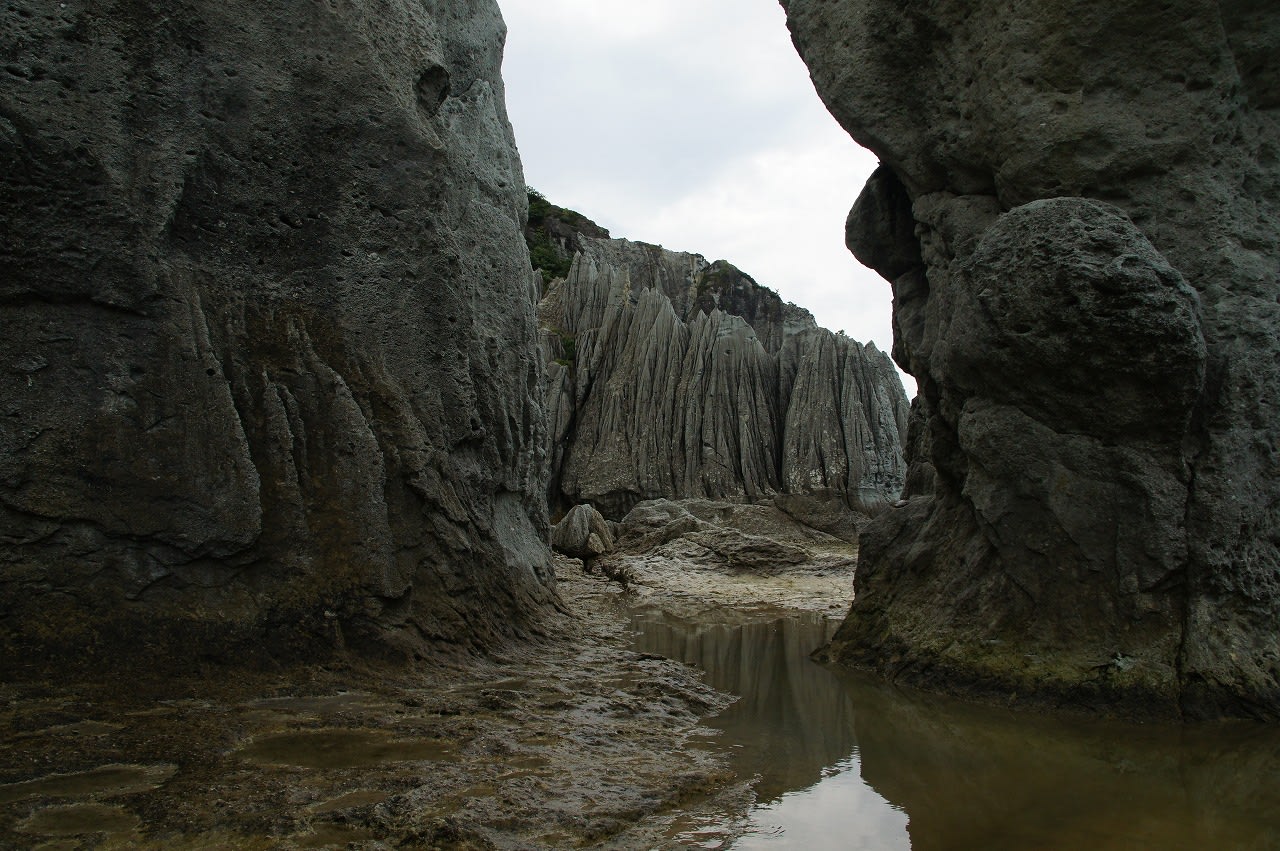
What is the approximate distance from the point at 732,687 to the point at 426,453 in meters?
2.56

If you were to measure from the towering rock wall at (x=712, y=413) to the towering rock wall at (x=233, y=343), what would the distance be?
1483 cm

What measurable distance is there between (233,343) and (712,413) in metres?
17.5

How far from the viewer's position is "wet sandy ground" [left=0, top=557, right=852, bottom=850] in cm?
272

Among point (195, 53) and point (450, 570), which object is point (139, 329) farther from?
point (450, 570)

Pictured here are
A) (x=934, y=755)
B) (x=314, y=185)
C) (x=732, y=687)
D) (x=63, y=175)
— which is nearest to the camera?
(x=934, y=755)

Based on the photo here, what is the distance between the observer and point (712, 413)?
22.1 meters

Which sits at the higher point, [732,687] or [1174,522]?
[1174,522]

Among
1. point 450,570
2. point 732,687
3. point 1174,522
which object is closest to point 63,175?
point 450,570

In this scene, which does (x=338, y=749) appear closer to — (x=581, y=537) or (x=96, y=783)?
(x=96, y=783)

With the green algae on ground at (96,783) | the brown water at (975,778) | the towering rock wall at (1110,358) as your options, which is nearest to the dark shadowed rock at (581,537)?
the towering rock wall at (1110,358)

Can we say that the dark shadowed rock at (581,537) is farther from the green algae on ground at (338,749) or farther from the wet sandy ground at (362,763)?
the green algae on ground at (338,749)

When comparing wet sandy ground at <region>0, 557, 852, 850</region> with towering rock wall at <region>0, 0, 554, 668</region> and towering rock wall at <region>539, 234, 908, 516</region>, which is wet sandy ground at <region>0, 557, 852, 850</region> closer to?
towering rock wall at <region>0, 0, 554, 668</region>

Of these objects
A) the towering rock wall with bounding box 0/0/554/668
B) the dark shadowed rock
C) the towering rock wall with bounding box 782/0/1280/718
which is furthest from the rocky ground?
the dark shadowed rock

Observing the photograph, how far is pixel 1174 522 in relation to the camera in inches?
206
